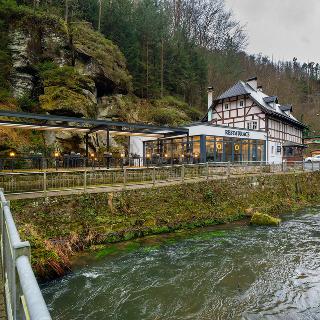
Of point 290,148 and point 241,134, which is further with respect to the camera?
point 290,148

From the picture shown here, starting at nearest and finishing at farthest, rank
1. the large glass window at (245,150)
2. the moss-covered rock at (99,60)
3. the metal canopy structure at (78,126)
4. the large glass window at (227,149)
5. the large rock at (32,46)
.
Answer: the metal canopy structure at (78,126), the large rock at (32,46), the large glass window at (227,149), the moss-covered rock at (99,60), the large glass window at (245,150)

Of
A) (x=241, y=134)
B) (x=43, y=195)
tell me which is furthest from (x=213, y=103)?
(x=43, y=195)

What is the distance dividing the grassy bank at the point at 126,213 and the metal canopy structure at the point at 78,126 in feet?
21.1

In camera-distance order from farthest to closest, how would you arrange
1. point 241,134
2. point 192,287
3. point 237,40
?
point 237,40, point 241,134, point 192,287

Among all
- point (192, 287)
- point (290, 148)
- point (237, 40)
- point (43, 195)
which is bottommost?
point (192, 287)

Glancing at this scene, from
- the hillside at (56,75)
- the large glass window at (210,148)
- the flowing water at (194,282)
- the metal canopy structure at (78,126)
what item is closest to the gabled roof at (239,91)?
the large glass window at (210,148)

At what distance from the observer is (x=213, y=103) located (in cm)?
3769

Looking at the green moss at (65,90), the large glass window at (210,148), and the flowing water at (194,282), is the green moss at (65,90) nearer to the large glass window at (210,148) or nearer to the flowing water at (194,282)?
the large glass window at (210,148)

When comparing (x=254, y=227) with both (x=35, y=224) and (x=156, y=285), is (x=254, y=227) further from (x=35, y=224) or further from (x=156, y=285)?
(x=35, y=224)

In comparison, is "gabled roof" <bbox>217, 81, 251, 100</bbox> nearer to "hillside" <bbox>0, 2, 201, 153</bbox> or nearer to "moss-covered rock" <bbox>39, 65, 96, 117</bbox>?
"hillside" <bbox>0, 2, 201, 153</bbox>

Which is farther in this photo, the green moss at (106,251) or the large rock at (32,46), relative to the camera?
the large rock at (32,46)

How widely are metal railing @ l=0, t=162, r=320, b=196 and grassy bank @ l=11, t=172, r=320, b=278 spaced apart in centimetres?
74

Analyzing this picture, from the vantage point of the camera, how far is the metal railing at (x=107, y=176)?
11.4 m

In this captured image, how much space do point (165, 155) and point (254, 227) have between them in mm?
15320
